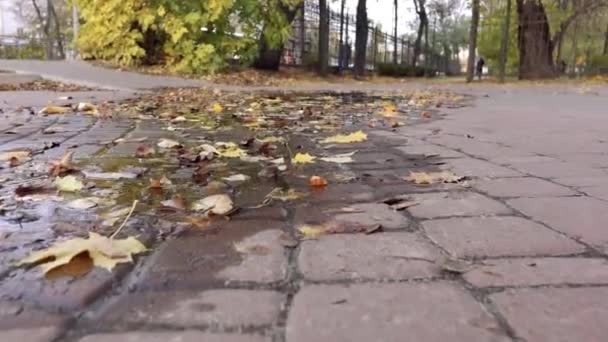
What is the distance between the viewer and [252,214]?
186 cm

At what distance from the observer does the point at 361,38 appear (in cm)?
1684

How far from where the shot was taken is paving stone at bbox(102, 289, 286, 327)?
1122mm

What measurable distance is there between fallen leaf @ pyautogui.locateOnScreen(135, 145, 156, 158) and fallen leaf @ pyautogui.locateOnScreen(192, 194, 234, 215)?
1.02 metres

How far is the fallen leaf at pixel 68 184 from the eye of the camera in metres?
2.12

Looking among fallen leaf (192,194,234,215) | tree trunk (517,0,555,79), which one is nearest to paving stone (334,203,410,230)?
fallen leaf (192,194,234,215)

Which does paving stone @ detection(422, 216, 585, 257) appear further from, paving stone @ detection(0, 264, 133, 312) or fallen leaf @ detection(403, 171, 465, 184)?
paving stone @ detection(0, 264, 133, 312)

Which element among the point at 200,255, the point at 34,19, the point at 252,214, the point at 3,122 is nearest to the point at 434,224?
the point at 252,214

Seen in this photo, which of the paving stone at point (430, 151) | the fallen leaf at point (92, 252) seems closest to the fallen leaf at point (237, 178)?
the fallen leaf at point (92, 252)

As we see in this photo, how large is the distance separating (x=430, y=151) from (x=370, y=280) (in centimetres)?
196

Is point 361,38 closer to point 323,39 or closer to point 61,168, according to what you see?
point 323,39

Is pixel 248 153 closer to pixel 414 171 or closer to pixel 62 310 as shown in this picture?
pixel 414 171

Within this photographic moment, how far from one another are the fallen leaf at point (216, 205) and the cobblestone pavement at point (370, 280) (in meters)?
0.09

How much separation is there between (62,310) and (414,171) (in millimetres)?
1749

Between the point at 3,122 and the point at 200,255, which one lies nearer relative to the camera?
the point at 200,255
